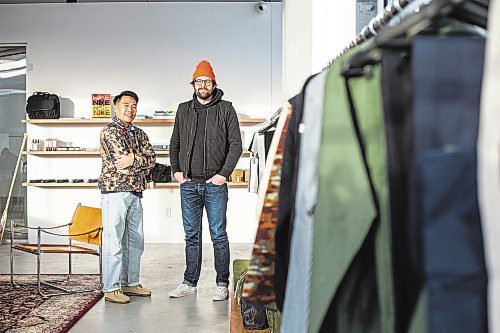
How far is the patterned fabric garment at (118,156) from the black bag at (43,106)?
3769mm

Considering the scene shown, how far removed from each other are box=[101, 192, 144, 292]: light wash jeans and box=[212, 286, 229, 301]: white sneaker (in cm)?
64

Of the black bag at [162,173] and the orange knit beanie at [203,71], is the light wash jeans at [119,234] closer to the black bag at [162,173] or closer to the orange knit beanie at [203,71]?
the orange knit beanie at [203,71]

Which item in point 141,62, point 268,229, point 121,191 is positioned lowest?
point 121,191

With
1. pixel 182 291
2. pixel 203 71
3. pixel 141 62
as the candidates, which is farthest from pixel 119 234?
pixel 141 62

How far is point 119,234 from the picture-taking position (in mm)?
5297

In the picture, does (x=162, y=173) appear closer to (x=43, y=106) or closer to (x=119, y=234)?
(x=43, y=106)

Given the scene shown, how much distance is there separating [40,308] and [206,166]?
5.10 feet

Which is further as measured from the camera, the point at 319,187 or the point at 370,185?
the point at 319,187

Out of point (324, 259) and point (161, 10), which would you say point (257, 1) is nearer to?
point (161, 10)

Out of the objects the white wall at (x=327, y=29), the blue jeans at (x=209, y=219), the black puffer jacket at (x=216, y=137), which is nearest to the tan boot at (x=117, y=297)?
the blue jeans at (x=209, y=219)

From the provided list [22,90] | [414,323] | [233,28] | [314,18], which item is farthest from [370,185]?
[22,90]

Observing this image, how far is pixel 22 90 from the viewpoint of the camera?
962 cm

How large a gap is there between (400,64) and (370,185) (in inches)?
6.0

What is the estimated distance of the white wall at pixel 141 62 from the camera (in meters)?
9.25
